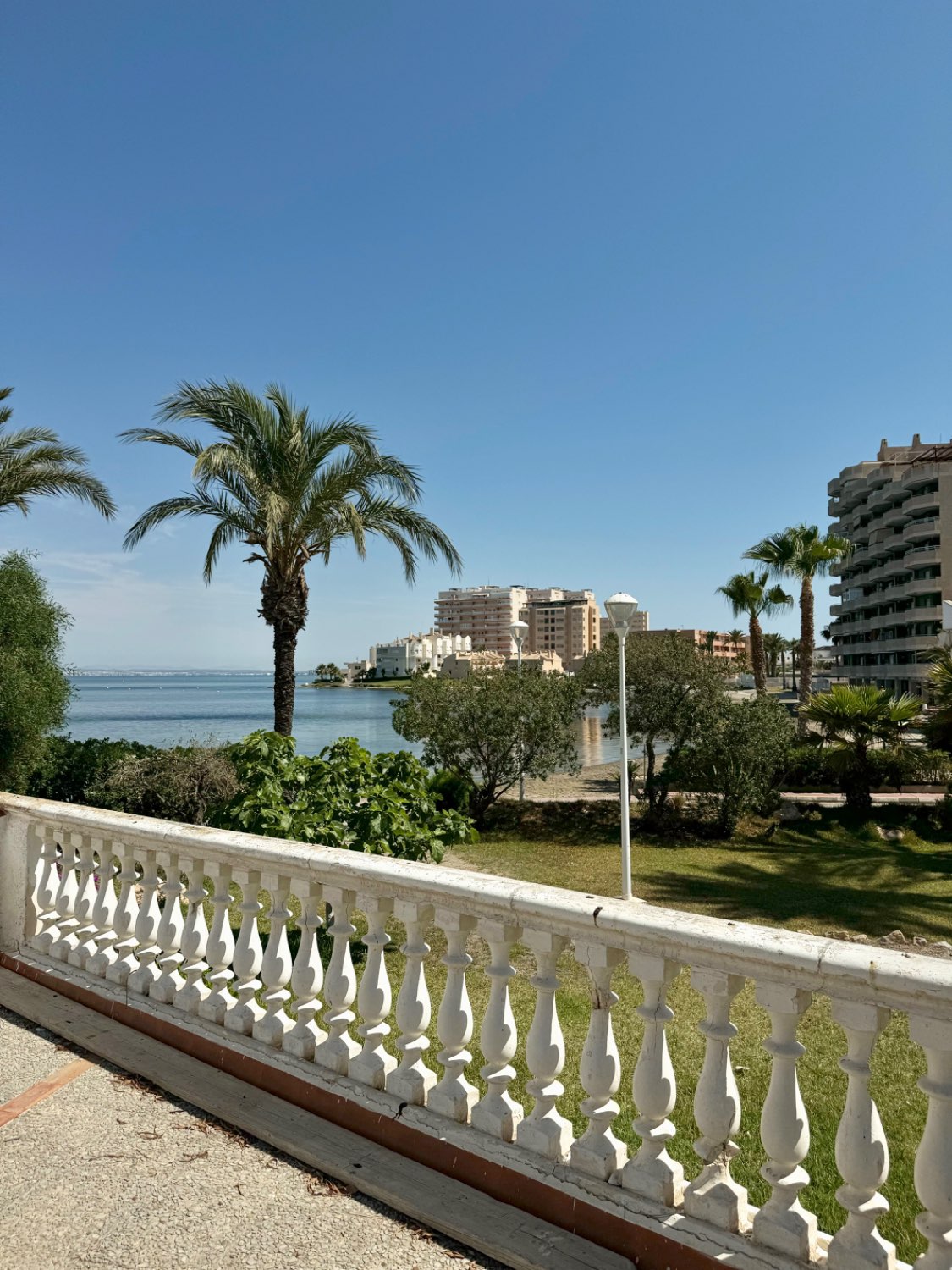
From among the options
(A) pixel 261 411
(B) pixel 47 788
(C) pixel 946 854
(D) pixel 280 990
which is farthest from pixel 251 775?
(C) pixel 946 854

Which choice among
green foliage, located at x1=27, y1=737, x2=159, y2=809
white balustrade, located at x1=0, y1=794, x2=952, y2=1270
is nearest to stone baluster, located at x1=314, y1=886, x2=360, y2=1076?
white balustrade, located at x1=0, y1=794, x2=952, y2=1270

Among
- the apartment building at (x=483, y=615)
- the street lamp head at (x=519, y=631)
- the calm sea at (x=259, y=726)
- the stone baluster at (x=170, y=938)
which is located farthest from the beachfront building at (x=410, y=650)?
the stone baluster at (x=170, y=938)

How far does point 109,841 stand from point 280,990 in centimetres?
131

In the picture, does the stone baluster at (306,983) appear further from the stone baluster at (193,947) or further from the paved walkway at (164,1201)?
the stone baluster at (193,947)

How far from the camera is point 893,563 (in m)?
64.8

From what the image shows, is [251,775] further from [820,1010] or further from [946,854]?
[946,854]

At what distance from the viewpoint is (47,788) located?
47.4 ft

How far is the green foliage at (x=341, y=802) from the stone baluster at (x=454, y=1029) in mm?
4059

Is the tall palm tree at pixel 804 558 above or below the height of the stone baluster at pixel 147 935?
above

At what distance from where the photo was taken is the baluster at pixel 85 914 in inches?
160

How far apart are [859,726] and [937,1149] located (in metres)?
19.6

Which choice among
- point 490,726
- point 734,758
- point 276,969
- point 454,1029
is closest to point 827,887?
point 734,758

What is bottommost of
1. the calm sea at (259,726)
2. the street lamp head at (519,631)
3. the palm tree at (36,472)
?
the calm sea at (259,726)

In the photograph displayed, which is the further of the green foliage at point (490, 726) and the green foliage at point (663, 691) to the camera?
the green foliage at point (663, 691)
